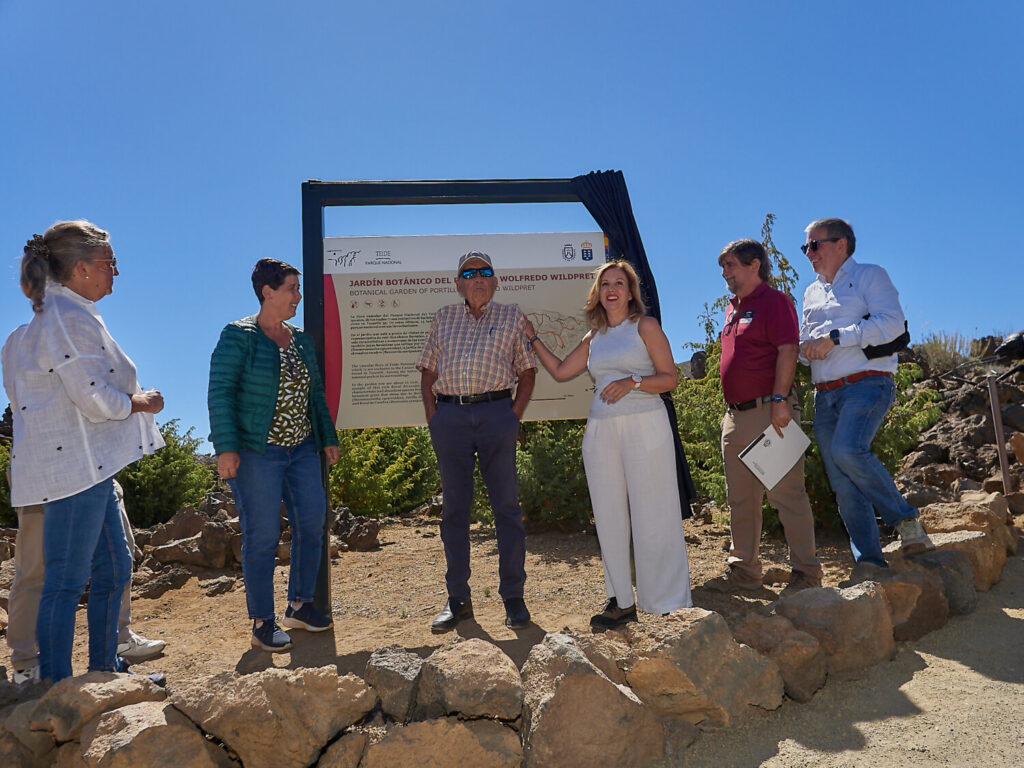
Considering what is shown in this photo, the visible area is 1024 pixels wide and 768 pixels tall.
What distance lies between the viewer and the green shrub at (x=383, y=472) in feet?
33.7

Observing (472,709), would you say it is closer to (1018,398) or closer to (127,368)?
(127,368)

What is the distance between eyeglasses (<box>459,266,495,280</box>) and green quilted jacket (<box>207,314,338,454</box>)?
43.1 inches

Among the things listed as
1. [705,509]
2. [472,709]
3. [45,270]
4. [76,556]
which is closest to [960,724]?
[472,709]

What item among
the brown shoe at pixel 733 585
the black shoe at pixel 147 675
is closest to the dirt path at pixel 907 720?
the brown shoe at pixel 733 585

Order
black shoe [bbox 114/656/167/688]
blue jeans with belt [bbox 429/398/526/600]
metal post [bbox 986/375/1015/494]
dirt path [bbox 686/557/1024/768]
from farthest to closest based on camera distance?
metal post [bbox 986/375/1015/494] → blue jeans with belt [bbox 429/398/526/600] → black shoe [bbox 114/656/167/688] → dirt path [bbox 686/557/1024/768]

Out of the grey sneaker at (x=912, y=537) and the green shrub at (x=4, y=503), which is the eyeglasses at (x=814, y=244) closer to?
the grey sneaker at (x=912, y=537)

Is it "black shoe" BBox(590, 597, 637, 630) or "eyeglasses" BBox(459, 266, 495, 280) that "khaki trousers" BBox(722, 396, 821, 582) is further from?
Result: "eyeglasses" BBox(459, 266, 495, 280)

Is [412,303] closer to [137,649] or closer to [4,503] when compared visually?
[137,649]

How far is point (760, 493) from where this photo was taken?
4.75 m

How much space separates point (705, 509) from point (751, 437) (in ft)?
12.0

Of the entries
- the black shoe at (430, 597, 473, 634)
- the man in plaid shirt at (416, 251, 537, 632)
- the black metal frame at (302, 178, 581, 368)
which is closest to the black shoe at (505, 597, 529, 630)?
the man in plaid shirt at (416, 251, 537, 632)

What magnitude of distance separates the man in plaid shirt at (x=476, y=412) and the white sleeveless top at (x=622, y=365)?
1.45 ft

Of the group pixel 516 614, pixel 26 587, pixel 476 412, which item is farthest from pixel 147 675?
pixel 476 412

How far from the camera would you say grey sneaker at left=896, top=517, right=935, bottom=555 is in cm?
437
